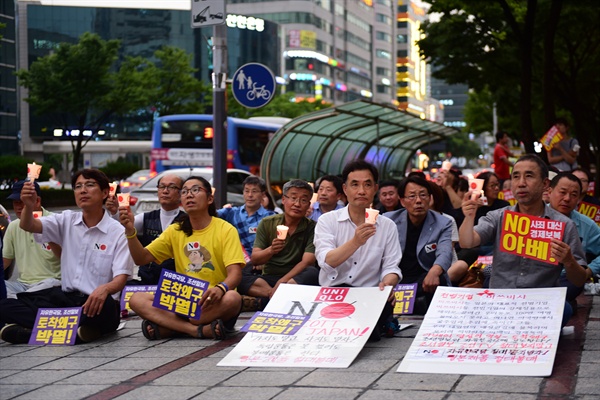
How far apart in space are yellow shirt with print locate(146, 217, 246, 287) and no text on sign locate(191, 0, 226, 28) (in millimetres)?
6040

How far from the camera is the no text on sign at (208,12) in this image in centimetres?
1308

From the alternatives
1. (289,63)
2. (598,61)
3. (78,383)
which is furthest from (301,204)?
(289,63)

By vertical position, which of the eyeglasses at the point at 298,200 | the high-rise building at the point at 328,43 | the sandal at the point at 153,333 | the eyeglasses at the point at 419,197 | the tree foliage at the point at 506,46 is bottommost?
the sandal at the point at 153,333

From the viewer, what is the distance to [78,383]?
18.8ft

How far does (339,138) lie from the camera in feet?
78.3

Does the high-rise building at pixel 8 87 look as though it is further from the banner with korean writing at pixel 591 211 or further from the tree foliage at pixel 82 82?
the banner with korean writing at pixel 591 211

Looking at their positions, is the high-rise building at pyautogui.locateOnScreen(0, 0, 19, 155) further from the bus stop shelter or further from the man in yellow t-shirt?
the man in yellow t-shirt

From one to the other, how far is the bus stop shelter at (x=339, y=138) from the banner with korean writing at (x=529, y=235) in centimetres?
1296

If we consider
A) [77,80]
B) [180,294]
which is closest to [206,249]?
[180,294]

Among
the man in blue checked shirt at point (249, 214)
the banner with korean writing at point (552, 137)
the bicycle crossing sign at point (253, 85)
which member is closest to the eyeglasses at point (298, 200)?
the man in blue checked shirt at point (249, 214)

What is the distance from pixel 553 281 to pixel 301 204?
9.22ft

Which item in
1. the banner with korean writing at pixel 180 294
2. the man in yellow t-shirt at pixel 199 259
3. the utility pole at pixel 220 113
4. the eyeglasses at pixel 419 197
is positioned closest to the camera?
the banner with korean writing at pixel 180 294

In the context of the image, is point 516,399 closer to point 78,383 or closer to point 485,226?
point 485,226

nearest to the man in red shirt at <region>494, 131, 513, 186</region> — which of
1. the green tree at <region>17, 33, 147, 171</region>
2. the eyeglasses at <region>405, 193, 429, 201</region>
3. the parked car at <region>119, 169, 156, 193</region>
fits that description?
the eyeglasses at <region>405, 193, 429, 201</region>
